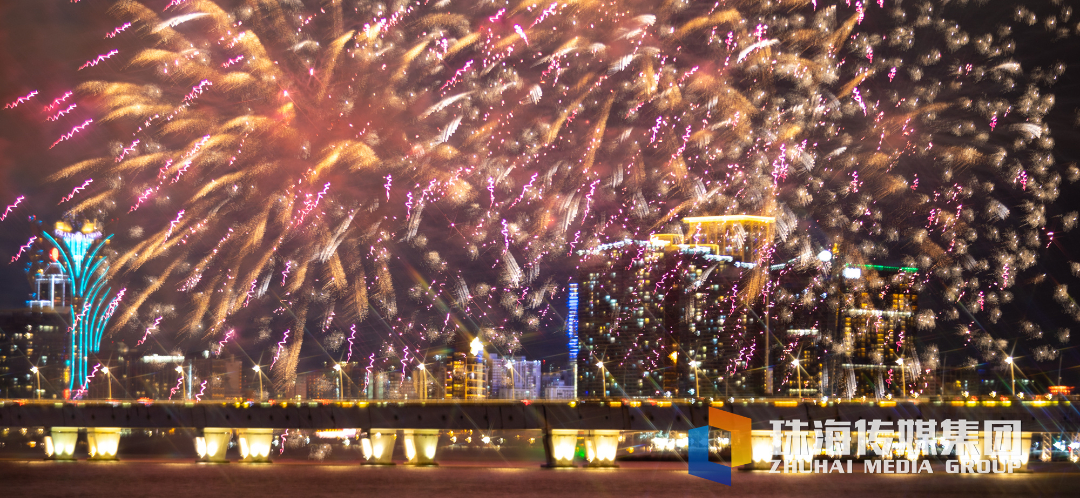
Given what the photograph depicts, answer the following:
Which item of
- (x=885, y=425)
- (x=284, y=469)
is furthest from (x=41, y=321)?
(x=885, y=425)

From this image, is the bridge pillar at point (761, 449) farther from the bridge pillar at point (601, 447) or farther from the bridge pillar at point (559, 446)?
the bridge pillar at point (559, 446)

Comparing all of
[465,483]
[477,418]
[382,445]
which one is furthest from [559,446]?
[382,445]

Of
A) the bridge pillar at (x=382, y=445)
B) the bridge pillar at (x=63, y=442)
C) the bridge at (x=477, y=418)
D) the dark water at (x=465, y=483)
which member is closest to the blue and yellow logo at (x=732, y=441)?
the bridge at (x=477, y=418)

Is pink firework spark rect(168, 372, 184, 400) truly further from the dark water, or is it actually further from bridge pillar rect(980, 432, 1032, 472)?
bridge pillar rect(980, 432, 1032, 472)

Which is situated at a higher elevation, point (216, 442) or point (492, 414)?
point (492, 414)

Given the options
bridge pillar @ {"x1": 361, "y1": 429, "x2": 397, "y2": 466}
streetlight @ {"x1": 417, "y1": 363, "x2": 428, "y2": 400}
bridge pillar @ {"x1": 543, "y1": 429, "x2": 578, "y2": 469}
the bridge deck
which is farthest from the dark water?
streetlight @ {"x1": 417, "y1": 363, "x2": 428, "y2": 400}

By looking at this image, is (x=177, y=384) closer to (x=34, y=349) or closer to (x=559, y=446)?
(x=34, y=349)
